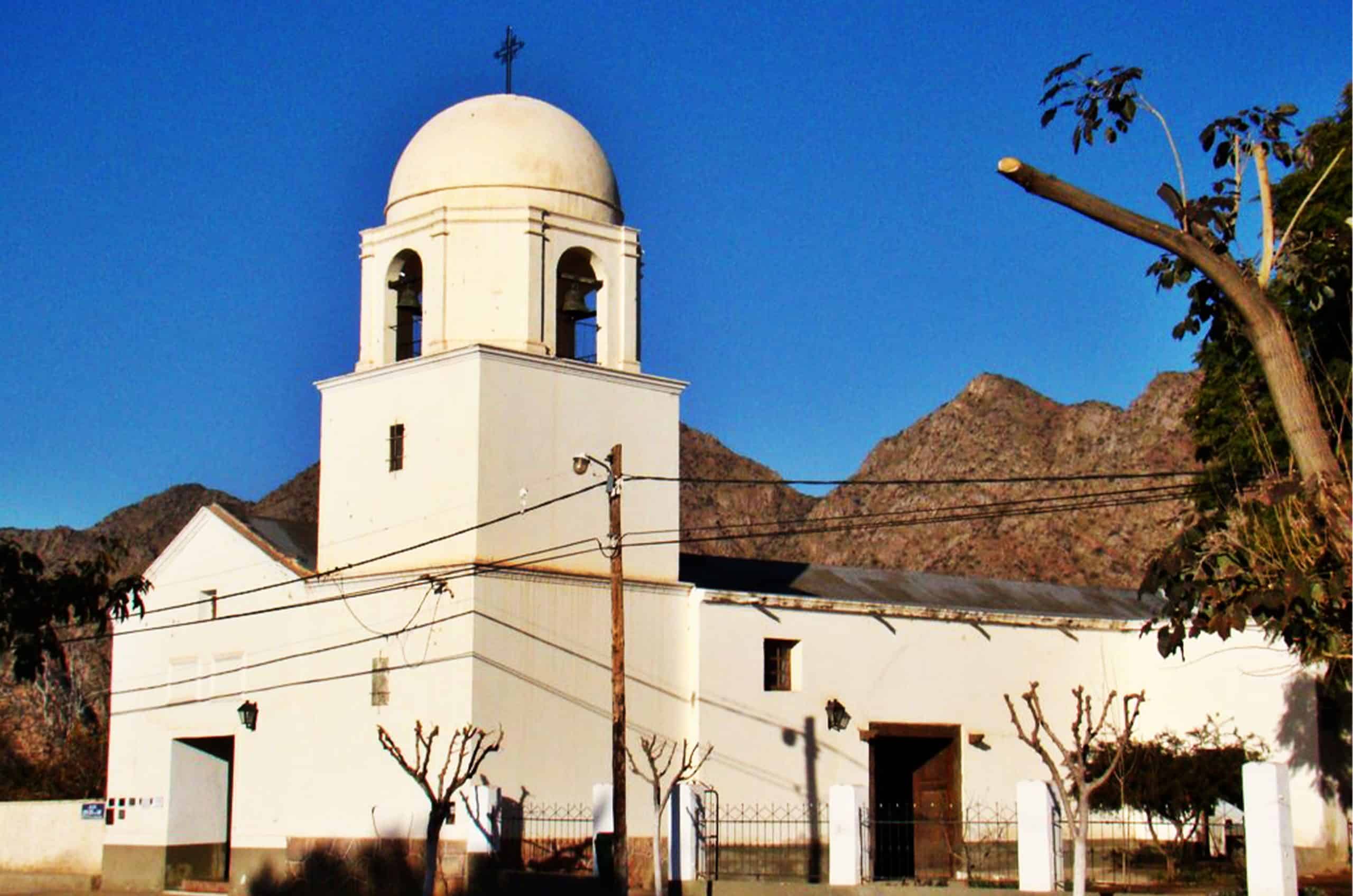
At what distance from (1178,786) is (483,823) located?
11634mm

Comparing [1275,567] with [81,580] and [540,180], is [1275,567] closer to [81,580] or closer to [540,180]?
[81,580]

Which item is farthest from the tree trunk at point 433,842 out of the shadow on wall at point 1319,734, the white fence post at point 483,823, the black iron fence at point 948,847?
the shadow on wall at point 1319,734

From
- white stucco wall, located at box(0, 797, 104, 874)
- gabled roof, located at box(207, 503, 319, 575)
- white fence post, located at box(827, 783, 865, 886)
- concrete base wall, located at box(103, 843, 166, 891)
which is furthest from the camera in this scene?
white stucco wall, located at box(0, 797, 104, 874)

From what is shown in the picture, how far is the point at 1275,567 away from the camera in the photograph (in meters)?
11.8

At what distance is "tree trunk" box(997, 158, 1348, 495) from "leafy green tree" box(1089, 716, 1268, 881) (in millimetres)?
19691

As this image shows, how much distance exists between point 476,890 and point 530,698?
307cm

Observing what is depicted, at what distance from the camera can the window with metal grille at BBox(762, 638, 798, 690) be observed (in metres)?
30.7

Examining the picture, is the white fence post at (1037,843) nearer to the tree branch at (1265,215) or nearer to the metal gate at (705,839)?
the metal gate at (705,839)

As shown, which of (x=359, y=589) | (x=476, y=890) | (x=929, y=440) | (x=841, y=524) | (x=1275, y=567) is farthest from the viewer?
(x=929, y=440)

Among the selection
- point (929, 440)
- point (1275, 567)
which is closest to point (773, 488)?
point (929, 440)

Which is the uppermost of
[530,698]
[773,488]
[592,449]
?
[773,488]

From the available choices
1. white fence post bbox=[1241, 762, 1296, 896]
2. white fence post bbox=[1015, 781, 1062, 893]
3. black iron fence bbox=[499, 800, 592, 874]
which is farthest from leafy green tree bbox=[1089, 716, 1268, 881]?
white fence post bbox=[1241, 762, 1296, 896]

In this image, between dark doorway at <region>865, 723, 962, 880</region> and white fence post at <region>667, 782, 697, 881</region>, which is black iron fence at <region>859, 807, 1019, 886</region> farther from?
white fence post at <region>667, 782, 697, 881</region>

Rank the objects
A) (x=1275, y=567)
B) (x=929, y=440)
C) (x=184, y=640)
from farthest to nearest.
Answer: (x=929, y=440) → (x=184, y=640) → (x=1275, y=567)
